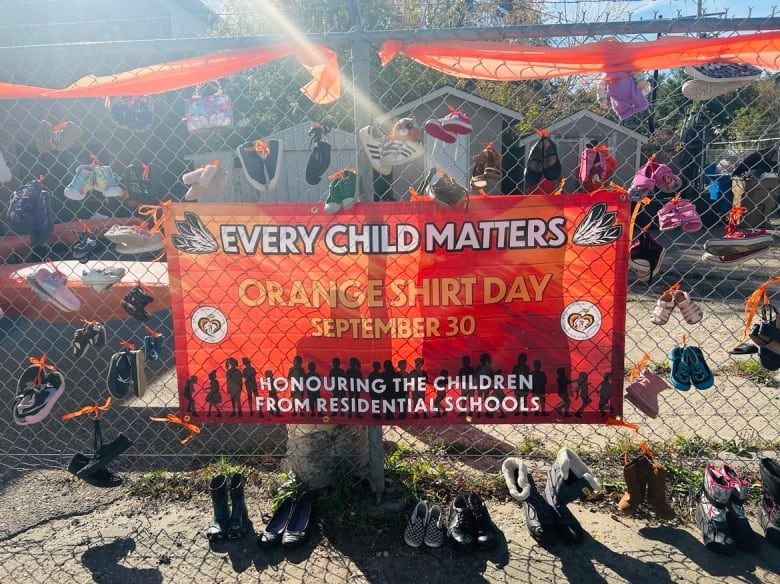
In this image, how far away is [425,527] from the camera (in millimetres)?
2916

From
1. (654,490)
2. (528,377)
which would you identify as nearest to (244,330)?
(528,377)

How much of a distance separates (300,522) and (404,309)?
1.23 meters

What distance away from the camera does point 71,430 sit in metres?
4.26

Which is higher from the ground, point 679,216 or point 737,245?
point 679,216

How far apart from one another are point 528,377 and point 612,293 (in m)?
0.59

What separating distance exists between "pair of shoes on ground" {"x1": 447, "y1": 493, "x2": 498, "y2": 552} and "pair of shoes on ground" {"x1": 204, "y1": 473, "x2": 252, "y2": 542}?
107 centimetres

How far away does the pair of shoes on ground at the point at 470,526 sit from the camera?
2805 millimetres

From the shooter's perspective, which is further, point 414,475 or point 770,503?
point 414,475

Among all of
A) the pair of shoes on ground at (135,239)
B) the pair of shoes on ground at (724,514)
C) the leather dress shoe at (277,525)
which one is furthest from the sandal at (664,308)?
the pair of shoes on ground at (135,239)

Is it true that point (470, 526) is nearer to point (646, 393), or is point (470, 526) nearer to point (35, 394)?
→ point (646, 393)

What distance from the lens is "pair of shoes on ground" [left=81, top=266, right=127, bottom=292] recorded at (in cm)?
323

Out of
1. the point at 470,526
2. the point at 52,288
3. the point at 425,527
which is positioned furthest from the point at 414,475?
the point at 52,288

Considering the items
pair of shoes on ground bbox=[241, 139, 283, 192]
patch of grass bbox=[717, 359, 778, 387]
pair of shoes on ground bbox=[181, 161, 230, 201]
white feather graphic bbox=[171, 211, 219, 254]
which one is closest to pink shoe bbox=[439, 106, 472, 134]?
pair of shoes on ground bbox=[241, 139, 283, 192]

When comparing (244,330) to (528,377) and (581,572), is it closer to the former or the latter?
(528,377)
